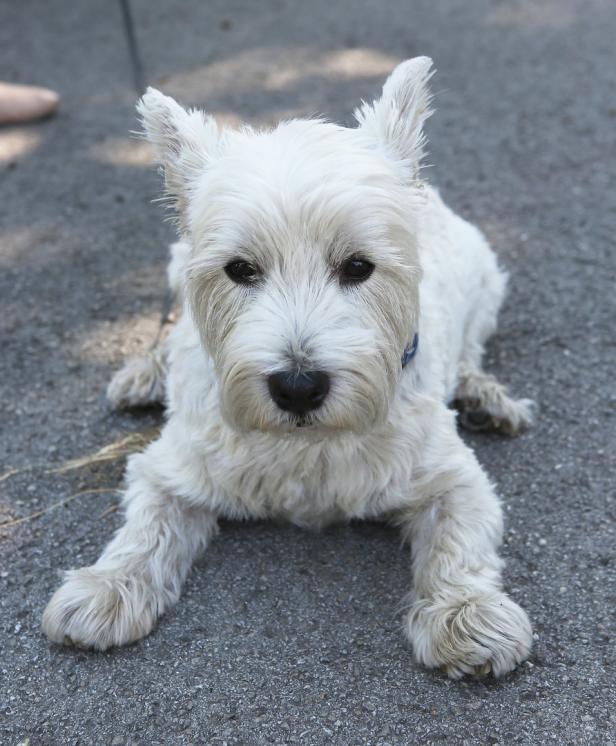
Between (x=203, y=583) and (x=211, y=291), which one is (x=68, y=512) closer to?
(x=203, y=583)

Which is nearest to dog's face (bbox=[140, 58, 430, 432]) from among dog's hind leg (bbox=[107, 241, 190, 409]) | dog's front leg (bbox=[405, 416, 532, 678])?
dog's front leg (bbox=[405, 416, 532, 678])

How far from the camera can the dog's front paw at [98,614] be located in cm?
302

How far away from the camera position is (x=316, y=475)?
326 centimetres

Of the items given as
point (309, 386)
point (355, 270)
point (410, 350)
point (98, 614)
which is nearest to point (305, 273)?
point (355, 270)

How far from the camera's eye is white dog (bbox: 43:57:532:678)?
274cm

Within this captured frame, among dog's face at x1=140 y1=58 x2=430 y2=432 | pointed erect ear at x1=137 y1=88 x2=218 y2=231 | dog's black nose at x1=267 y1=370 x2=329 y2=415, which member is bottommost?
dog's black nose at x1=267 y1=370 x2=329 y2=415

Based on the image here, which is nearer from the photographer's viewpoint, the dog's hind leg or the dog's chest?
the dog's chest

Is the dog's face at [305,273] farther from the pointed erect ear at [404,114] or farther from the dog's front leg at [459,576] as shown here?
the dog's front leg at [459,576]

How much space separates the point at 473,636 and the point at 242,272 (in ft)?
4.66

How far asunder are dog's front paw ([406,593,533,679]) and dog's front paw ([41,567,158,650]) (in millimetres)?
956

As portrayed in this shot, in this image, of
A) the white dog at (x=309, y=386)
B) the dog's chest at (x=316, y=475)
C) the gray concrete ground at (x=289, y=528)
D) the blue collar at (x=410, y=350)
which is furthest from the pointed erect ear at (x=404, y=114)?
the gray concrete ground at (x=289, y=528)

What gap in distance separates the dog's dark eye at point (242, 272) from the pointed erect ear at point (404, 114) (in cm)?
68

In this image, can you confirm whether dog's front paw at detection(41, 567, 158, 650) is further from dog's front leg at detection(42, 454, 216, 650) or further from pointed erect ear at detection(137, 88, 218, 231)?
pointed erect ear at detection(137, 88, 218, 231)

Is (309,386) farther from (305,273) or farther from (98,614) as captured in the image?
(98,614)
